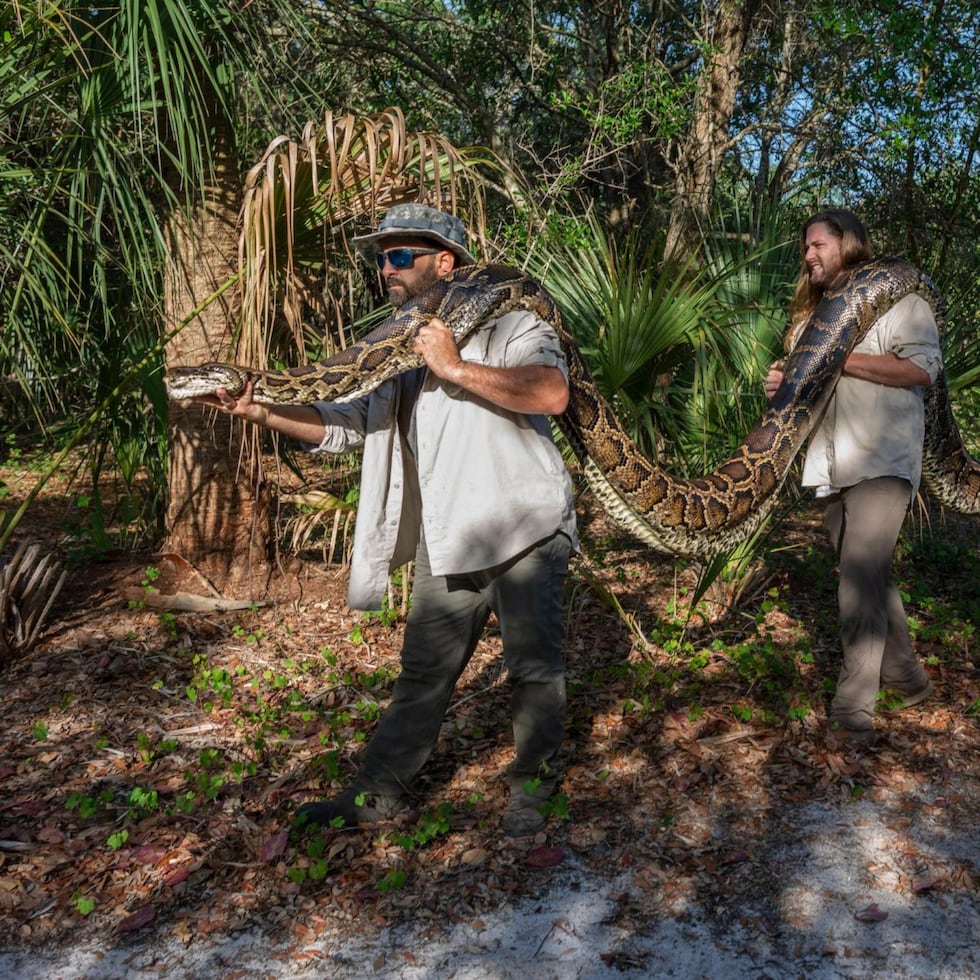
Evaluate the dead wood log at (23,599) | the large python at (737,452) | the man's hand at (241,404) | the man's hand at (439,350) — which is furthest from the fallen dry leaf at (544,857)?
the dead wood log at (23,599)

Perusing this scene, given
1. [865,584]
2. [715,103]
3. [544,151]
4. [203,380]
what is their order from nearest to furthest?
[203,380] → [865,584] → [715,103] → [544,151]

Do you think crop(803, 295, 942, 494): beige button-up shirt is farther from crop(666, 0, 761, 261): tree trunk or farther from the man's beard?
crop(666, 0, 761, 261): tree trunk

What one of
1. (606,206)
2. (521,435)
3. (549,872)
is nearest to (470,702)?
(549,872)

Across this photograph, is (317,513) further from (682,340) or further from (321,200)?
(682,340)

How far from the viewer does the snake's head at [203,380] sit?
12.3 feet

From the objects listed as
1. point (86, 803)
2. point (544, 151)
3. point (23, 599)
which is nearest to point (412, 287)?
point (86, 803)

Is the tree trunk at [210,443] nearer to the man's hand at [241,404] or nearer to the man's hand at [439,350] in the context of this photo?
the man's hand at [241,404]

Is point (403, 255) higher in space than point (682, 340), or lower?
higher

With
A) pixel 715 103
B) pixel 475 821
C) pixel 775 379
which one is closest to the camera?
pixel 475 821

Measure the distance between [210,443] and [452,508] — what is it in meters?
3.23

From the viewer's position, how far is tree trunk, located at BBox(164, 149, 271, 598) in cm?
649

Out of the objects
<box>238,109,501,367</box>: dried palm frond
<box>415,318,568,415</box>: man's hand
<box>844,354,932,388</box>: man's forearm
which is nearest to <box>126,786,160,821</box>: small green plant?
<box>238,109,501,367</box>: dried palm frond

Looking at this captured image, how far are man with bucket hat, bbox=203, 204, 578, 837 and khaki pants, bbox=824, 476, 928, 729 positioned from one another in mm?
1520

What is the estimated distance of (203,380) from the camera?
12.4 feet
